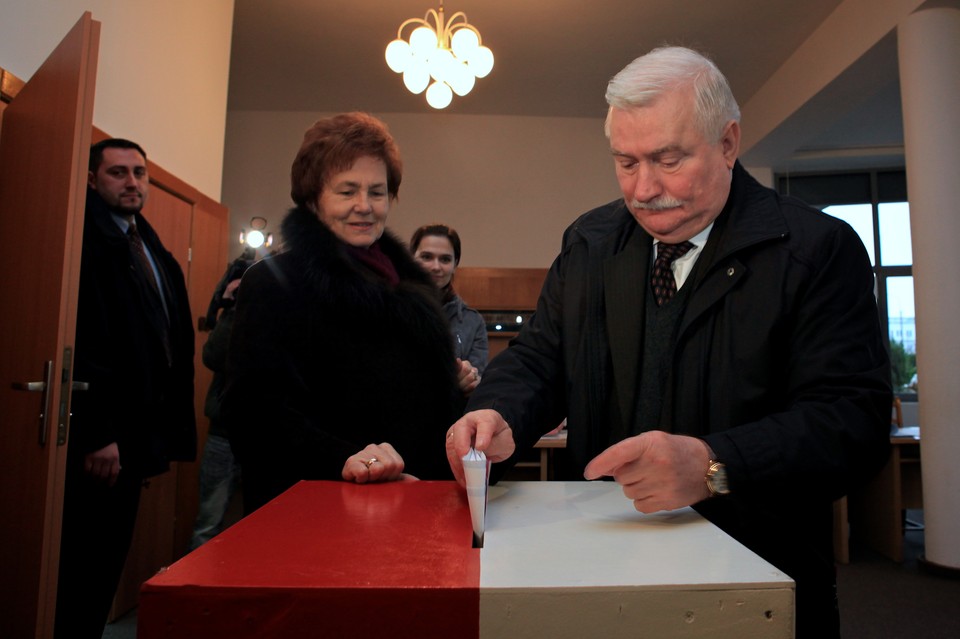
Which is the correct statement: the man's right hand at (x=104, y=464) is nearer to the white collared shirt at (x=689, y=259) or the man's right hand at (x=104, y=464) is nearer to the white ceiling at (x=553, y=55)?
the white collared shirt at (x=689, y=259)

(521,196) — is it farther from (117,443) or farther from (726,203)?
(726,203)

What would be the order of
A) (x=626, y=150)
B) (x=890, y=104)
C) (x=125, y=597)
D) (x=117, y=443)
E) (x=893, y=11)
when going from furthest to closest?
(x=890, y=104) → (x=893, y=11) → (x=125, y=597) → (x=117, y=443) → (x=626, y=150)

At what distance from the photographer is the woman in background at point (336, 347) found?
4.24 ft

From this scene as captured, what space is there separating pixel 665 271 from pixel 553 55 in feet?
15.4

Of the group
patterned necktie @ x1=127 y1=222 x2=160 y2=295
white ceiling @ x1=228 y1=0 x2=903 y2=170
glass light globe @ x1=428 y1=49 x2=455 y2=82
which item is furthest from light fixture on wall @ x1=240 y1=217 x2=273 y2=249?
patterned necktie @ x1=127 y1=222 x2=160 y2=295

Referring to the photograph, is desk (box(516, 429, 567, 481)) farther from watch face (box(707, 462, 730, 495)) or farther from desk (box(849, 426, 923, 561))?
watch face (box(707, 462, 730, 495))

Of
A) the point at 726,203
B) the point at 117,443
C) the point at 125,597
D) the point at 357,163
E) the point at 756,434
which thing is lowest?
the point at 125,597

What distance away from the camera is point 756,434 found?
873 mm

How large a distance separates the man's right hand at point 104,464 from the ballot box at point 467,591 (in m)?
1.63

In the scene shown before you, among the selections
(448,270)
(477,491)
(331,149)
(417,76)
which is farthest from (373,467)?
(417,76)

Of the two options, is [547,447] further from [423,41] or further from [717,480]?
[717,480]

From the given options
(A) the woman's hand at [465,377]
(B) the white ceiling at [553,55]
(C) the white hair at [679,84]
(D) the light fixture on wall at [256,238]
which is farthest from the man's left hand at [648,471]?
(D) the light fixture on wall at [256,238]

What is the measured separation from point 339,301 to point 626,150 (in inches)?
24.9

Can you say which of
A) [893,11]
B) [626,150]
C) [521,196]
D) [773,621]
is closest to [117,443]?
[626,150]
